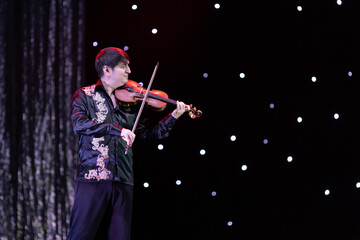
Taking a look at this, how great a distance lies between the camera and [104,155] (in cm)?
218

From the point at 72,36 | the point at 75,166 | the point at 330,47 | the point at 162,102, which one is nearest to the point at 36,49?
the point at 72,36

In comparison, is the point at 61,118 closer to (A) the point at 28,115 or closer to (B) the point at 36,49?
(A) the point at 28,115

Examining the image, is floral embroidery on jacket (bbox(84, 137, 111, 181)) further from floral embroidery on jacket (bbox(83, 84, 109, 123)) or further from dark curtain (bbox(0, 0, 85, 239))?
dark curtain (bbox(0, 0, 85, 239))

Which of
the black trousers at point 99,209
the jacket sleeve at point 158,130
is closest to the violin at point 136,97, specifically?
the jacket sleeve at point 158,130

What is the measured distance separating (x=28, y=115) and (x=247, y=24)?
1.52m

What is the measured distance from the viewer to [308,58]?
325cm

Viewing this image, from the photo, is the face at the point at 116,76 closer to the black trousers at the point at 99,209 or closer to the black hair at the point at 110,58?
the black hair at the point at 110,58

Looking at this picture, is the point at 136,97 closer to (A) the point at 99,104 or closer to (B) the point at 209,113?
(A) the point at 99,104

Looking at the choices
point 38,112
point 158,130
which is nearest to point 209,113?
point 158,130

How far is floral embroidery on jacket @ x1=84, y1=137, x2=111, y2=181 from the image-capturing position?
2.15m

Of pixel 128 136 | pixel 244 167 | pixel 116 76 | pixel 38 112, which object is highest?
pixel 116 76

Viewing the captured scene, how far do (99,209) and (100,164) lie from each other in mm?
210

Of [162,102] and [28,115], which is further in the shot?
[28,115]

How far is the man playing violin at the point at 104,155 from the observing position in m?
2.13
